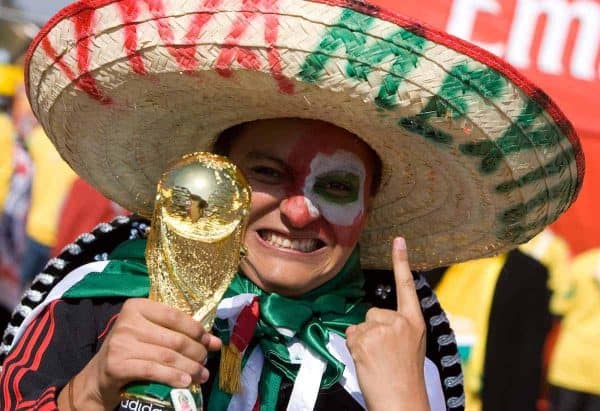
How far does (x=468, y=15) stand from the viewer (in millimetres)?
5281

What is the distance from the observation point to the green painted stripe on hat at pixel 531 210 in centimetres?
230

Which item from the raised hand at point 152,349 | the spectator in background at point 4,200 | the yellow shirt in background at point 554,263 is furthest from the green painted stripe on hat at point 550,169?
the spectator in background at point 4,200

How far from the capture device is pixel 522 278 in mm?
4609

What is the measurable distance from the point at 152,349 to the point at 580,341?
122 inches

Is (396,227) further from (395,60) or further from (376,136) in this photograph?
(395,60)

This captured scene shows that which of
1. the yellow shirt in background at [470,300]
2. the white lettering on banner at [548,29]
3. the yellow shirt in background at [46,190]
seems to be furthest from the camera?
the yellow shirt in background at [46,190]

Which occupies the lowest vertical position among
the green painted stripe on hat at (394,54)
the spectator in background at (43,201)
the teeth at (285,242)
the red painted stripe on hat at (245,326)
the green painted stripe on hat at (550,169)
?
the spectator in background at (43,201)

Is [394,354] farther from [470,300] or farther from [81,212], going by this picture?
[81,212]

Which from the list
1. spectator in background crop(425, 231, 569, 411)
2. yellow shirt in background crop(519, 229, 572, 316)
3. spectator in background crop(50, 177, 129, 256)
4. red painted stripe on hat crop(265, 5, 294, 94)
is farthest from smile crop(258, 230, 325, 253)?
spectator in background crop(50, 177, 129, 256)

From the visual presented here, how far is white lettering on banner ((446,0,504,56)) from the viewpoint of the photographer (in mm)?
5277

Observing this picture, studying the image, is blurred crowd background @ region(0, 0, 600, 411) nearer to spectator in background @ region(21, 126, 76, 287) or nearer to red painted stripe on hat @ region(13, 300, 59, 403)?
spectator in background @ region(21, 126, 76, 287)

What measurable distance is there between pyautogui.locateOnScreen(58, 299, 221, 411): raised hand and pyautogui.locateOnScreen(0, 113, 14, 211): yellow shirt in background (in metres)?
5.40

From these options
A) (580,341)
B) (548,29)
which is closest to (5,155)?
(548,29)

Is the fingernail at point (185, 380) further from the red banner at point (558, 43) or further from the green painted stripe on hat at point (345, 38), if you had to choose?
the red banner at point (558, 43)
